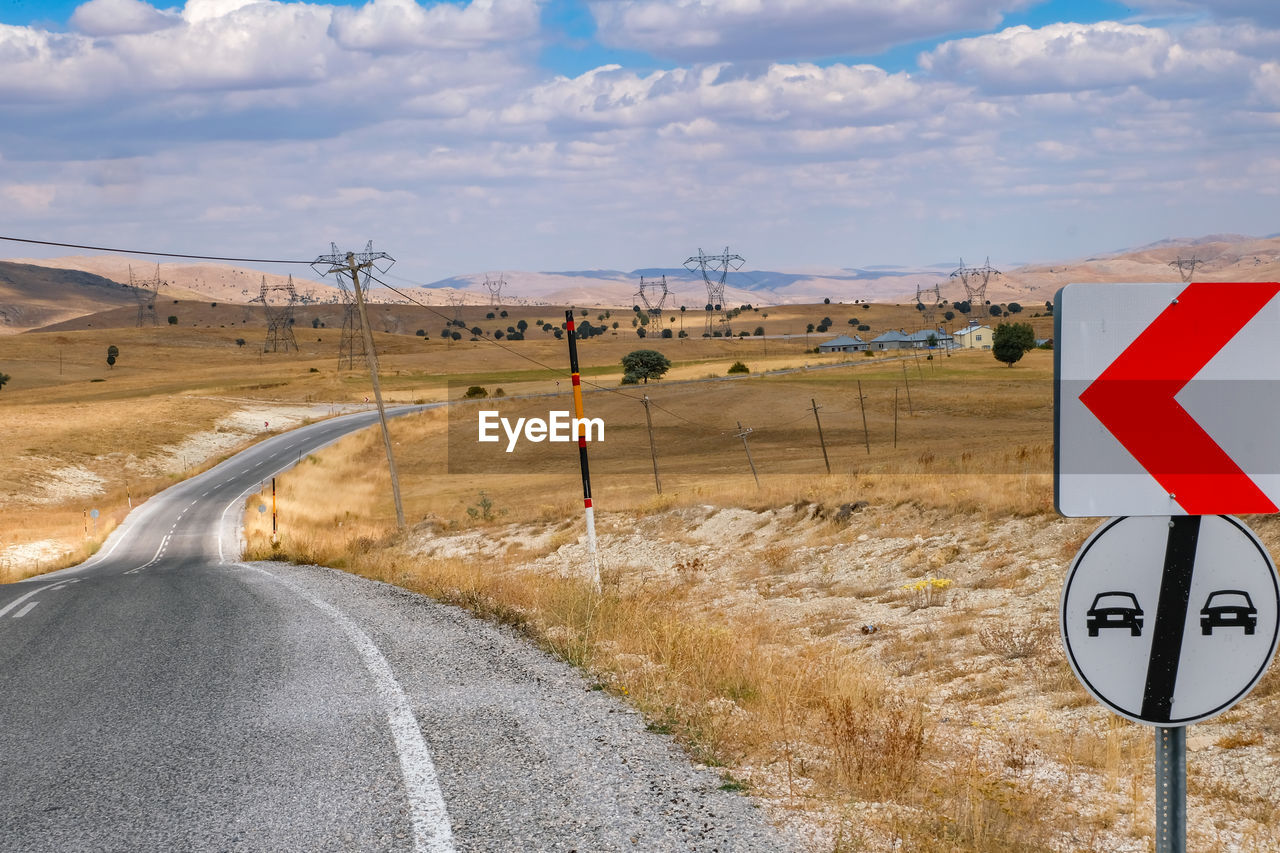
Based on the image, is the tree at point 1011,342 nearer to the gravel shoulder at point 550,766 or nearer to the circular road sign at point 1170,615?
the gravel shoulder at point 550,766

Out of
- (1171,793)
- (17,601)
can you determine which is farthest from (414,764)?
(17,601)

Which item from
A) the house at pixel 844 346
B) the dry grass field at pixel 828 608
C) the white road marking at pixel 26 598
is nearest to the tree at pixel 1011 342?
the dry grass field at pixel 828 608

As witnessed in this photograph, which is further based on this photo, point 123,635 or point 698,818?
point 123,635

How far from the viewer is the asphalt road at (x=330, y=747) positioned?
501cm

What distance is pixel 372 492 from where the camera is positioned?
63.9 m

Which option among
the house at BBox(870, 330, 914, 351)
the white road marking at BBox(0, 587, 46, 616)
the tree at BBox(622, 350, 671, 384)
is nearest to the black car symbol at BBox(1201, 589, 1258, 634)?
the white road marking at BBox(0, 587, 46, 616)

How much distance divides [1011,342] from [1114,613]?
11681 cm

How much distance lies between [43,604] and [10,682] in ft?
20.7

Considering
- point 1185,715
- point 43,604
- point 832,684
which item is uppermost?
point 1185,715

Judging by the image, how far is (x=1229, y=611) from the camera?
339cm

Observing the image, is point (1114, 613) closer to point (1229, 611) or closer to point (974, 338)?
point (1229, 611)

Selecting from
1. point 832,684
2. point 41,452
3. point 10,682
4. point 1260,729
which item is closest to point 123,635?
point 10,682

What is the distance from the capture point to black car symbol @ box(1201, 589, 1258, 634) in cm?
338

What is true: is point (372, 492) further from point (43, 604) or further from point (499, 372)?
point (499, 372)
